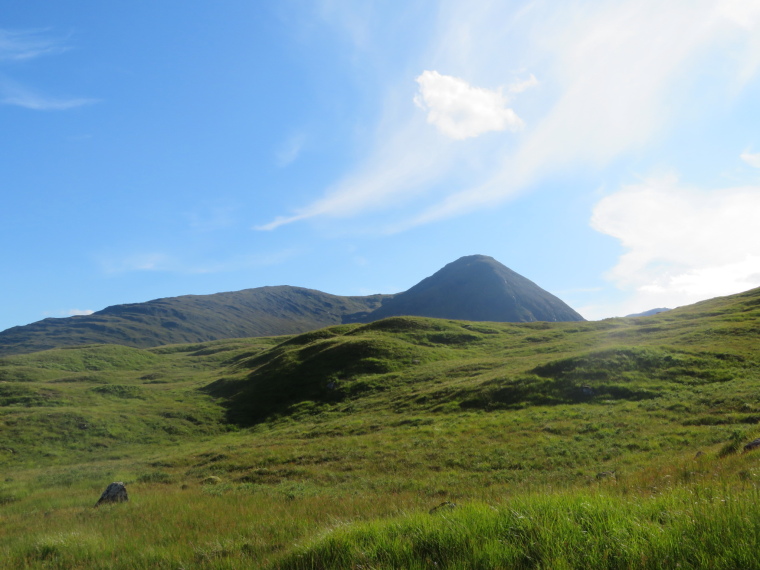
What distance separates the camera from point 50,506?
17250 millimetres

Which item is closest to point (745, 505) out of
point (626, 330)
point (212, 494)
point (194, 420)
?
point (212, 494)

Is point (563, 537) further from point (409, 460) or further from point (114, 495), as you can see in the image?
point (114, 495)

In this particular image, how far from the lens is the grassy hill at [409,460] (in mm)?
5469

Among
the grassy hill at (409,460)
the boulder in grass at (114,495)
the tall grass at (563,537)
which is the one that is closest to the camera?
the tall grass at (563,537)

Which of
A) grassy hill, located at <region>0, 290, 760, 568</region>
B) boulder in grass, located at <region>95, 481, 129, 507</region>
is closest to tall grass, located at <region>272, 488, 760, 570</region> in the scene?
grassy hill, located at <region>0, 290, 760, 568</region>

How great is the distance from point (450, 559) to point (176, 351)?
163 m

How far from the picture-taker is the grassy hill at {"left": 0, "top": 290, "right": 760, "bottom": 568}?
17.9 ft

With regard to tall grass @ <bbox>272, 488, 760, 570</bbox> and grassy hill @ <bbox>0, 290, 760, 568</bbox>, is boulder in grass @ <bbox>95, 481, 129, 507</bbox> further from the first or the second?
tall grass @ <bbox>272, 488, 760, 570</bbox>

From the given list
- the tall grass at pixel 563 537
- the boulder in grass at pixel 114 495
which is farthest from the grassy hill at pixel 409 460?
the boulder in grass at pixel 114 495

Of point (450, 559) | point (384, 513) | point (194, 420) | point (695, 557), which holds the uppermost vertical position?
point (695, 557)

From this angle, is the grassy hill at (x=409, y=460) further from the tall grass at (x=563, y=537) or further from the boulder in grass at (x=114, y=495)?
the boulder in grass at (x=114, y=495)

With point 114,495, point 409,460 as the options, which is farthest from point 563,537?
point 114,495

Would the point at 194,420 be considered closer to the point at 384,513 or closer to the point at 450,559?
the point at 384,513

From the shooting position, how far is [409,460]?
2212 centimetres
